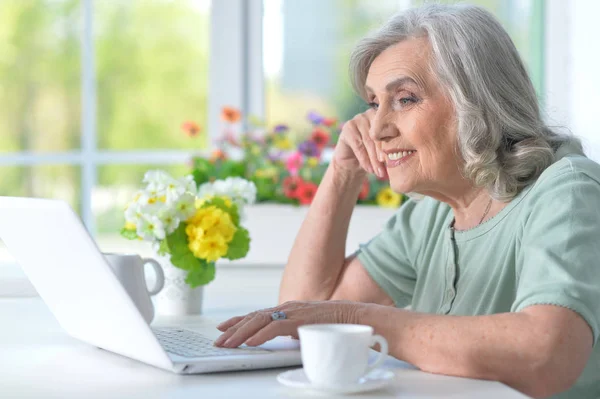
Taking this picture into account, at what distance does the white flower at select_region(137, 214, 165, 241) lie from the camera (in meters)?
1.66

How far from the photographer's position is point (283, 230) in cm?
295

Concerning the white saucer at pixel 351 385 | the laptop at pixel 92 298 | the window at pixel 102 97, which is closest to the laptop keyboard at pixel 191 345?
the laptop at pixel 92 298

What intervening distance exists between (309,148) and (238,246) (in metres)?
1.56

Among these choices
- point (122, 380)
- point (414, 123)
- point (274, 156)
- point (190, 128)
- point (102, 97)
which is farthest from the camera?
point (102, 97)

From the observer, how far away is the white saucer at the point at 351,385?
0.96m

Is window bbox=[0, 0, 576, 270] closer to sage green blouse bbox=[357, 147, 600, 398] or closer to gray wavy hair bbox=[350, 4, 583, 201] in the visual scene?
sage green blouse bbox=[357, 147, 600, 398]

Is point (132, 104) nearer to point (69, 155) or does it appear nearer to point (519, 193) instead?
point (69, 155)

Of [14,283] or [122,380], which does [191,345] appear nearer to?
[122,380]

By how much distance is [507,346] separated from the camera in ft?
3.60

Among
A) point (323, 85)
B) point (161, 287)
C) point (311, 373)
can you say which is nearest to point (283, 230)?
point (323, 85)

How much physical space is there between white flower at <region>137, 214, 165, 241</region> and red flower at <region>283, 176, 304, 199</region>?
1.36 metres

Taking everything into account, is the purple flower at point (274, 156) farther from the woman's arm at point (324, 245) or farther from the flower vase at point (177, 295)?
the flower vase at point (177, 295)

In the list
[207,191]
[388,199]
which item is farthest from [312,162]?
[207,191]

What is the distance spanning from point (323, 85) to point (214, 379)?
2.81 meters
